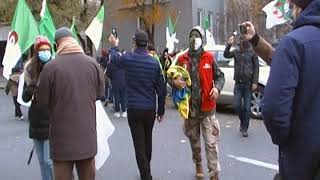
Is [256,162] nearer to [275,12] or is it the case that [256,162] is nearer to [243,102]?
[243,102]

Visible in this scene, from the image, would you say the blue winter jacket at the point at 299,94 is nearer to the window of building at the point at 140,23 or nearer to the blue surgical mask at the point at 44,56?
the blue surgical mask at the point at 44,56

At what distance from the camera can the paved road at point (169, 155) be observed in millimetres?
7336

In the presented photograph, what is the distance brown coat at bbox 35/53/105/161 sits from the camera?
15.2 feet

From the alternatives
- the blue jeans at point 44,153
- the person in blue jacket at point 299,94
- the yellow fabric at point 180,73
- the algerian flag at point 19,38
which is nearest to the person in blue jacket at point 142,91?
the yellow fabric at point 180,73

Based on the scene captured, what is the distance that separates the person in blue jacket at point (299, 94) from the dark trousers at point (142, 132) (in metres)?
3.66

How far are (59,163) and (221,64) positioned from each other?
946cm

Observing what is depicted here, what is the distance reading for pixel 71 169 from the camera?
484 cm

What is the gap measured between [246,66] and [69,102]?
20.4 feet

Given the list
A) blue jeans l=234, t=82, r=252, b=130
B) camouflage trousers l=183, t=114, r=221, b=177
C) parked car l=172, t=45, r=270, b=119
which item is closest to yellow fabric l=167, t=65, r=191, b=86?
camouflage trousers l=183, t=114, r=221, b=177

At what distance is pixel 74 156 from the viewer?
471 centimetres

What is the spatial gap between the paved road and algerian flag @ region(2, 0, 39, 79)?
1.52 m

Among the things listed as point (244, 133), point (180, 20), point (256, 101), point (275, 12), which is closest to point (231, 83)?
point (256, 101)

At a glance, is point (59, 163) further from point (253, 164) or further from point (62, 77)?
point (253, 164)

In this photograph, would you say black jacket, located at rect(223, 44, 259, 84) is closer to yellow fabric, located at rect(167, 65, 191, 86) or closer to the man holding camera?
the man holding camera
